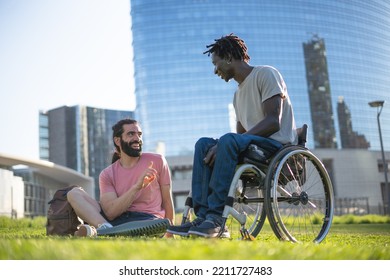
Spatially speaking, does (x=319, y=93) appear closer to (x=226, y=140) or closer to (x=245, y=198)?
(x=245, y=198)

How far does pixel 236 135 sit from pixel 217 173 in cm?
25

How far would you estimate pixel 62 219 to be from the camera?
3.12 m

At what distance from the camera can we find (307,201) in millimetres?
2736

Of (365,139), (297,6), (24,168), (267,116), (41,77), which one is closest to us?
(267,116)

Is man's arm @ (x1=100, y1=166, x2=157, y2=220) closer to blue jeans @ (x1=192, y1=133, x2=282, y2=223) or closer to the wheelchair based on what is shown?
the wheelchair

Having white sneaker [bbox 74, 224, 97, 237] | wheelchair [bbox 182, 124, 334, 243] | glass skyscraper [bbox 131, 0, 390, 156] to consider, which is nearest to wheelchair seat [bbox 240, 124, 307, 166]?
wheelchair [bbox 182, 124, 334, 243]

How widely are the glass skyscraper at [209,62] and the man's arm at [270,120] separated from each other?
5141 cm

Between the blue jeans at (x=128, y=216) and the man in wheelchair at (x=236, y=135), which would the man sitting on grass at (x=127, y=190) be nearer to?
the blue jeans at (x=128, y=216)

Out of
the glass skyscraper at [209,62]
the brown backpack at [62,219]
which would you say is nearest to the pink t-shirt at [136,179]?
the brown backpack at [62,219]

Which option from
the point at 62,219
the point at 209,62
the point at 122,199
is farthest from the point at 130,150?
the point at 209,62
